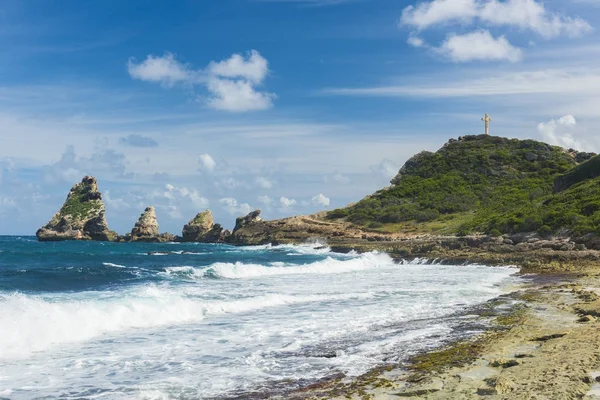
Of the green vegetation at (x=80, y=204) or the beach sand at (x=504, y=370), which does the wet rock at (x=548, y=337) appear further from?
the green vegetation at (x=80, y=204)

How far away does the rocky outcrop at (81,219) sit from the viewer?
12175 centimetres

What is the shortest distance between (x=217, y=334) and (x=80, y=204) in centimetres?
12436

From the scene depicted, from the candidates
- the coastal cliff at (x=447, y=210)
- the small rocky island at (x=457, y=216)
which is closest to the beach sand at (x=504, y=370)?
the small rocky island at (x=457, y=216)

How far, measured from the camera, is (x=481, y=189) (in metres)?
92.8

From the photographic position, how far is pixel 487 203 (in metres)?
84.5

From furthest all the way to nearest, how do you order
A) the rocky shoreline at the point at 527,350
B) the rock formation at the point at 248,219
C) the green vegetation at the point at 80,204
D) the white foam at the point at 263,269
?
the green vegetation at the point at 80,204
the rock formation at the point at 248,219
the white foam at the point at 263,269
the rocky shoreline at the point at 527,350

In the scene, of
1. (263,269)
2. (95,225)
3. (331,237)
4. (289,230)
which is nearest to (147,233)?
(95,225)

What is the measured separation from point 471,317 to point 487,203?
238ft

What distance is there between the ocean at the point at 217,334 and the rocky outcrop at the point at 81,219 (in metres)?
101

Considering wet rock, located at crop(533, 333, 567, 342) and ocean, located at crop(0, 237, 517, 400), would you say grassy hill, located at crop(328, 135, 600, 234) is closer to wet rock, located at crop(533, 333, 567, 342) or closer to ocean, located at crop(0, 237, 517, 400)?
ocean, located at crop(0, 237, 517, 400)

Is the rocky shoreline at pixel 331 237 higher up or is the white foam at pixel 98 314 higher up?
the rocky shoreline at pixel 331 237

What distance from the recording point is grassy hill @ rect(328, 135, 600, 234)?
51.2m

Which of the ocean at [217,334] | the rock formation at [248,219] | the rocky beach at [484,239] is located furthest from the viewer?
the rock formation at [248,219]

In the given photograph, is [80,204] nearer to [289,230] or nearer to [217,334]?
[289,230]
